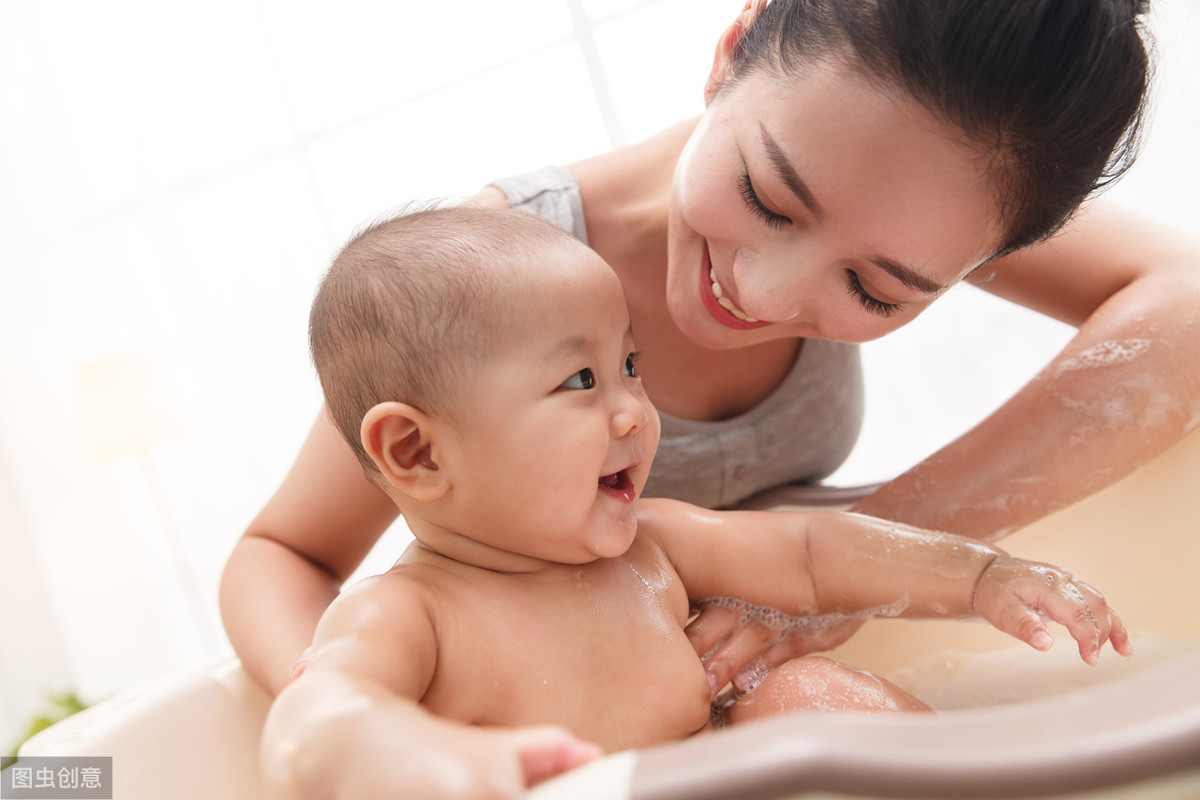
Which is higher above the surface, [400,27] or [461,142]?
[400,27]

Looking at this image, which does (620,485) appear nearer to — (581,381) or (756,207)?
(581,381)

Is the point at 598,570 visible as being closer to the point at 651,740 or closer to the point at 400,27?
the point at 651,740

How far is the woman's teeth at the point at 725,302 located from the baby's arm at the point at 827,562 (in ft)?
0.73

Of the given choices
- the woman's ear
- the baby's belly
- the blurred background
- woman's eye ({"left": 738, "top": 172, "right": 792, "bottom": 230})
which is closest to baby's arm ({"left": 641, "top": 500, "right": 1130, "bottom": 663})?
the baby's belly

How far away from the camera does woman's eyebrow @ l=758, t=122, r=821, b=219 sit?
87 cm

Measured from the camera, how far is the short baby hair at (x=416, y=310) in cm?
83

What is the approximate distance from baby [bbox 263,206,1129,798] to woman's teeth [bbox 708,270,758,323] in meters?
0.17

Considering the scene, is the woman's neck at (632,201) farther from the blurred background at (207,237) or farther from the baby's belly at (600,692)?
the blurred background at (207,237)

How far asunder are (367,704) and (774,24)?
0.75 metres

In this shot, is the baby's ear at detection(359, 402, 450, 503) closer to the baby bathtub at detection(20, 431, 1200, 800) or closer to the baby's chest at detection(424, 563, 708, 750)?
the baby's chest at detection(424, 563, 708, 750)

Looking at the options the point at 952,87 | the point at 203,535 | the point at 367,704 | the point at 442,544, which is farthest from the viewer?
the point at 203,535

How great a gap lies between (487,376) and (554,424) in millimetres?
72

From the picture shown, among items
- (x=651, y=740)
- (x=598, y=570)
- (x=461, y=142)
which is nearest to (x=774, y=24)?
(x=598, y=570)

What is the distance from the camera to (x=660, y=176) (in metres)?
1.33
